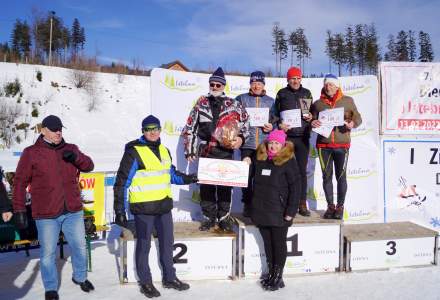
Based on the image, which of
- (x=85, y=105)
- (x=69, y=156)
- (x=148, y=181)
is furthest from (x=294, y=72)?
(x=85, y=105)

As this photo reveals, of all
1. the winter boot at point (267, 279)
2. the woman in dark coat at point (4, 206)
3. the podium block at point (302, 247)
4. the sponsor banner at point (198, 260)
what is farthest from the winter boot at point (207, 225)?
the woman in dark coat at point (4, 206)

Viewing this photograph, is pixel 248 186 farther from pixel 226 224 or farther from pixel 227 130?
pixel 227 130

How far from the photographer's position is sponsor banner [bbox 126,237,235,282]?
3891 millimetres

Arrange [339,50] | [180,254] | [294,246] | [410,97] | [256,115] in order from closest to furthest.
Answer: [180,254] < [294,246] < [256,115] < [410,97] < [339,50]

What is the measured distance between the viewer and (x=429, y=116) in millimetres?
5887

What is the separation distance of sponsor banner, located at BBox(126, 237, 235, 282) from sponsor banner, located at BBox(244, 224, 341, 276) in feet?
0.68

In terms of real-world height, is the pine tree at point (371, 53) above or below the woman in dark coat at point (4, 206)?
above

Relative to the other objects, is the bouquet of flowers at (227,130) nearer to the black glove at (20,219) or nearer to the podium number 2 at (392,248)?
the black glove at (20,219)

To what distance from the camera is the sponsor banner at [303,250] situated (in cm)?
404

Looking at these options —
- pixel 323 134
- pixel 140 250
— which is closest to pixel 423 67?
pixel 323 134

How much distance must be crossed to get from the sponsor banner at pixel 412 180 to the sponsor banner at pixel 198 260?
3295 mm

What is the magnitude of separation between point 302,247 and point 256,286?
25.9 inches

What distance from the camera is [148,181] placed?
351 cm

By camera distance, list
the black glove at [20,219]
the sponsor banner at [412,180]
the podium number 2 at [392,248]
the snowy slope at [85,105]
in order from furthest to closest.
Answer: the snowy slope at [85,105], the sponsor banner at [412,180], the podium number 2 at [392,248], the black glove at [20,219]
